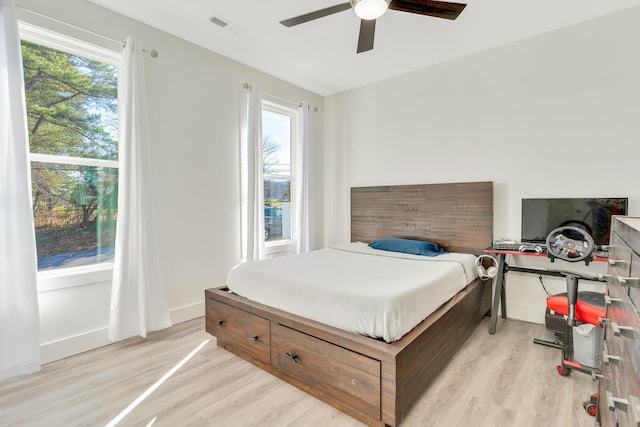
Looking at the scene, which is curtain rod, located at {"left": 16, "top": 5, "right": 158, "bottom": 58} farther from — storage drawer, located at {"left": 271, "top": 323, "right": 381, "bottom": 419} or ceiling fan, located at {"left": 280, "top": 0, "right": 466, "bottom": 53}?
storage drawer, located at {"left": 271, "top": 323, "right": 381, "bottom": 419}

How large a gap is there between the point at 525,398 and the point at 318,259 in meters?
1.80

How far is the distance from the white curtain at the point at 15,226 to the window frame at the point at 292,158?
219 cm

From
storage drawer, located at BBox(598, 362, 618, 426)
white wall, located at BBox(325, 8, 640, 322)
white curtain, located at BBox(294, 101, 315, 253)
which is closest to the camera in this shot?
storage drawer, located at BBox(598, 362, 618, 426)

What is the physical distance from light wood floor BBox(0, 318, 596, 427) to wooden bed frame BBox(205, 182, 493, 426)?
0.11 m

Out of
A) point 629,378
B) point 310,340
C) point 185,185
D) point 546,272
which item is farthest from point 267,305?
point 546,272

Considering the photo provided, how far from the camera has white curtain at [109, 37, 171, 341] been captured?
256 centimetres

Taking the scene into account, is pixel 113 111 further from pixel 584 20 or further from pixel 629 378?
pixel 584 20

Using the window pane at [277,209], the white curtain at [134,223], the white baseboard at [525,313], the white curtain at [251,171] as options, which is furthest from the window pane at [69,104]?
the white baseboard at [525,313]

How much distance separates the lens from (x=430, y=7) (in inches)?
81.7

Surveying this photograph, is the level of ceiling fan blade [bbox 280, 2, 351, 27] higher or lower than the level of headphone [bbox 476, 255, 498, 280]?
higher

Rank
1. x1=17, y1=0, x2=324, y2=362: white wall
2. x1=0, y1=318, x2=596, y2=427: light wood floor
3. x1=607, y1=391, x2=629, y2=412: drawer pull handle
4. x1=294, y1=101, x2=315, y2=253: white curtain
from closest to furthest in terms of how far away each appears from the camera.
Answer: x1=607, y1=391, x2=629, y2=412: drawer pull handle, x1=0, y1=318, x2=596, y2=427: light wood floor, x1=17, y1=0, x2=324, y2=362: white wall, x1=294, y1=101, x2=315, y2=253: white curtain

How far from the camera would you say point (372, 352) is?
1.61m

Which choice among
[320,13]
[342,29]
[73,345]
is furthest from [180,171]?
[342,29]

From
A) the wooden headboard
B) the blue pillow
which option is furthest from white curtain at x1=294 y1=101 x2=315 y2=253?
the blue pillow
